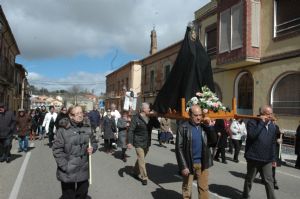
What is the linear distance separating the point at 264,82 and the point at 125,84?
3012 centimetres

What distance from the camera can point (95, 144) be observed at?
532 cm

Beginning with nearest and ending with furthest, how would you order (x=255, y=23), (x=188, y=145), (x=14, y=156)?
(x=188, y=145) < (x=14, y=156) < (x=255, y=23)

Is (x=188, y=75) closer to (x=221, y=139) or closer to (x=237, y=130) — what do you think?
(x=221, y=139)

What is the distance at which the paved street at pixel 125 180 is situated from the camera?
7.14 metres

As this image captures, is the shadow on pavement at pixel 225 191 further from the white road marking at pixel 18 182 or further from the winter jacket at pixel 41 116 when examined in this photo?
the winter jacket at pixel 41 116

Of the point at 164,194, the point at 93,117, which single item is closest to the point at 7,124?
the point at 164,194

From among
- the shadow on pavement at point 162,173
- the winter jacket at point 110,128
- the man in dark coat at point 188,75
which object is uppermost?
the man in dark coat at point 188,75

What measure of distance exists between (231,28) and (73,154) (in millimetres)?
15339

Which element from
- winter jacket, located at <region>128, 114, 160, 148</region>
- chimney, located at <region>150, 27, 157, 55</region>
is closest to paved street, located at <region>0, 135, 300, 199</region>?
winter jacket, located at <region>128, 114, 160, 148</region>

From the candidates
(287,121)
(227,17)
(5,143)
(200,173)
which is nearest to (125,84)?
(227,17)

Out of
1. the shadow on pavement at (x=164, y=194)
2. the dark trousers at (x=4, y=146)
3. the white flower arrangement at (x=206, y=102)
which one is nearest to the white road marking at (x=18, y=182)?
the dark trousers at (x=4, y=146)

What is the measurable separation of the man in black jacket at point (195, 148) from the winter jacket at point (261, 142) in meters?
1.08

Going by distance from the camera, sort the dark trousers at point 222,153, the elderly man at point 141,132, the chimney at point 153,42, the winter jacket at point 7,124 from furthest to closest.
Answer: the chimney at point 153,42
the dark trousers at point 222,153
the winter jacket at point 7,124
the elderly man at point 141,132

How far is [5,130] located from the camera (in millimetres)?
10750
